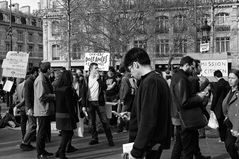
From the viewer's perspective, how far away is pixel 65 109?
7375mm

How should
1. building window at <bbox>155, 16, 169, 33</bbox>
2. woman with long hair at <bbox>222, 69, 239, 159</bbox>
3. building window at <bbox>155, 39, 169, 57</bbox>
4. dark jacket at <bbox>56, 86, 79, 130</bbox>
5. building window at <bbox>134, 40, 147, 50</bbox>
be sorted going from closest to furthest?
woman with long hair at <bbox>222, 69, 239, 159</bbox> < dark jacket at <bbox>56, 86, 79, 130</bbox> < building window at <bbox>134, 40, 147, 50</bbox> < building window at <bbox>155, 16, 169, 33</bbox> < building window at <bbox>155, 39, 169, 57</bbox>

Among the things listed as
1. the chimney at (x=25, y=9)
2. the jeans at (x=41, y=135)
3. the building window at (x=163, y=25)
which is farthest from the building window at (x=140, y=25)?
the chimney at (x=25, y=9)

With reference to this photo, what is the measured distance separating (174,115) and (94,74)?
3535 mm

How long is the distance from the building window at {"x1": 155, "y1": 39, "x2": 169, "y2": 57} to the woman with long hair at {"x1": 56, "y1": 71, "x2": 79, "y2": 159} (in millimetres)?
34288

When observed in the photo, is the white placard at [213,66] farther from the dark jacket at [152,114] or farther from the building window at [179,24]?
the building window at [179,24]

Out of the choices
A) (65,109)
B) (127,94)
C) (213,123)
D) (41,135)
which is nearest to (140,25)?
(127,94)

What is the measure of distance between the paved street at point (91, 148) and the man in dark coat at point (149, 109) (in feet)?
13.8

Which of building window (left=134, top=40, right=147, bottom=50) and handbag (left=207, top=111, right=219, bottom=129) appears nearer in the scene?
handbag (left=207, top=111, right=219, bottom=129)

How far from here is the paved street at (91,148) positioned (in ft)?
25.7

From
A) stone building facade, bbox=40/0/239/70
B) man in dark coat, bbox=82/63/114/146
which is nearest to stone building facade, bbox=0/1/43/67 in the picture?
stone building facade, bbox=40/0/239/70

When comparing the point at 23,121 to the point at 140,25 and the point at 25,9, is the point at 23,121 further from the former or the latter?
the point at 25,9

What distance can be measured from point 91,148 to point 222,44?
37502 millimetres

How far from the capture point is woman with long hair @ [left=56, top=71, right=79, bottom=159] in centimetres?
731

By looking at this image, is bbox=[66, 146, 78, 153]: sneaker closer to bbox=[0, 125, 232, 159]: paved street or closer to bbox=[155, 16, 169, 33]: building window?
bbox=[0, 125, 232, 159]: paved street
